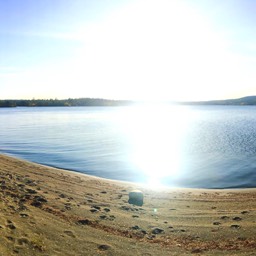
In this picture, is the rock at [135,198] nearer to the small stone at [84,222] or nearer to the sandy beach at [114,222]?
the sandy beach at [114,222]

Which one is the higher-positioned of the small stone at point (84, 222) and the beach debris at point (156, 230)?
the small stone at point (84, 222)

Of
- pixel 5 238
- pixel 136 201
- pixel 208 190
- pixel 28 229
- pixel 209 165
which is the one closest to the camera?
pixel 5 238

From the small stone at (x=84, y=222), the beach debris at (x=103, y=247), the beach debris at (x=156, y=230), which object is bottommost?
the beach debris at (x=156, y=230)

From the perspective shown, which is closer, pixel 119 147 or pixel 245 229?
pixel 245 229

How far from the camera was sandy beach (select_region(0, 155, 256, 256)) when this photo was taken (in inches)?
345

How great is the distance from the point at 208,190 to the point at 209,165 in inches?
303

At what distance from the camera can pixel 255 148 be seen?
111ft

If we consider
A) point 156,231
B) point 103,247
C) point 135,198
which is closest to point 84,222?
point 103,247

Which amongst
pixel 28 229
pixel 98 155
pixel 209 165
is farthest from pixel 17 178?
pixel 209 165

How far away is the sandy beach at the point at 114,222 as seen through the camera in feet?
28.8

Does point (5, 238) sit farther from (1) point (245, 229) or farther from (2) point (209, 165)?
(2) point (209, 165)

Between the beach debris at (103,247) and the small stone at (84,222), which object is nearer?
the beach debris at (103,247)

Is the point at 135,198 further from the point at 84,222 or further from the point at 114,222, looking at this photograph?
the point at 84,222

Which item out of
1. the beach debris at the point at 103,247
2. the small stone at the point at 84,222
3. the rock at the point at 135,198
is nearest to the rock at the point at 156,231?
the beach debris at the point at 103,247
